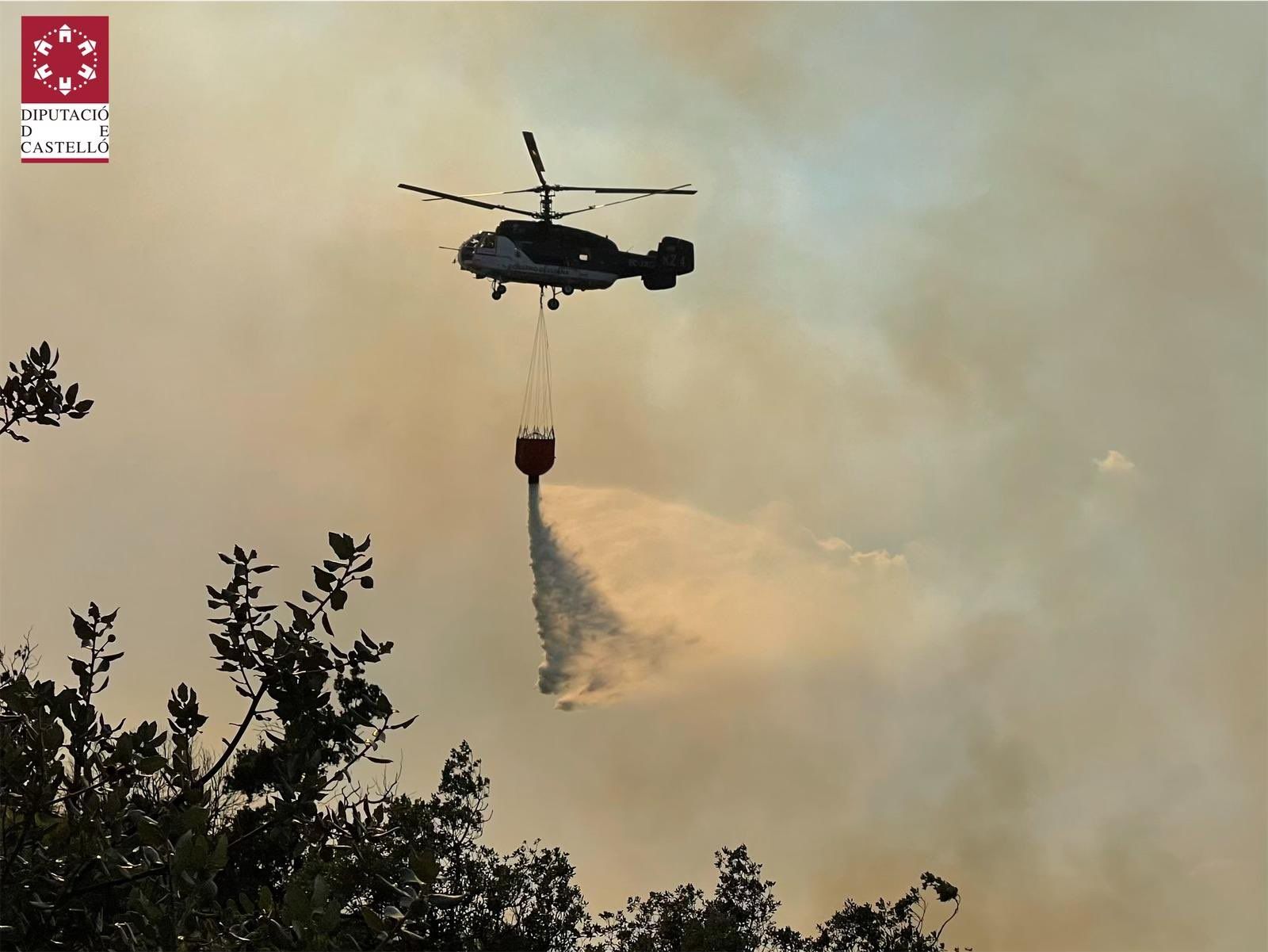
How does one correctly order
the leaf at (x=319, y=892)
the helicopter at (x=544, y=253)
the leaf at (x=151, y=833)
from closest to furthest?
the leaf at (x=319, y=892)
the leaf at (x=151, y=833)
the helicopter at (x=544, y=253)

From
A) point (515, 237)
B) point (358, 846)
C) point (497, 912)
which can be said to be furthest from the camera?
point (515, 237)

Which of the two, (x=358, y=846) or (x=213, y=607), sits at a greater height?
(x=213, y=607)

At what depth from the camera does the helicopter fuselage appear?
4800 cm

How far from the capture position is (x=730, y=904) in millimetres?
44469

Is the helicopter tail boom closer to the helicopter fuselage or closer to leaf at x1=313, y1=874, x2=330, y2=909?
the helicopter fuselage

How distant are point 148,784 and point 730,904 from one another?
122 feet

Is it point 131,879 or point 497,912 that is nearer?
point 131,879

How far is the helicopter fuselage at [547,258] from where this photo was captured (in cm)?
4800

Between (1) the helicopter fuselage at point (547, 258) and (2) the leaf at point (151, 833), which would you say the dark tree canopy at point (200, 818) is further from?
(1) the helicopter fuselage at point (547, 258)

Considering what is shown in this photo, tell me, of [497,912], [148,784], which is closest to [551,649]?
[497,912]

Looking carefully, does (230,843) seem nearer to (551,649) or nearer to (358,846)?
(358,846)

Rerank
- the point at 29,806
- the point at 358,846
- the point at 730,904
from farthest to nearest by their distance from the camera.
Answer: the point at 730,904, the point at 29,806, the point at 358,846

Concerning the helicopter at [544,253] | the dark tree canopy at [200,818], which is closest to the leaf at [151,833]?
the dark tree canopy at [200,818]

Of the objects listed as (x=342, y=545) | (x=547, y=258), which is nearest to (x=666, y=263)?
(x=547, y=258)
